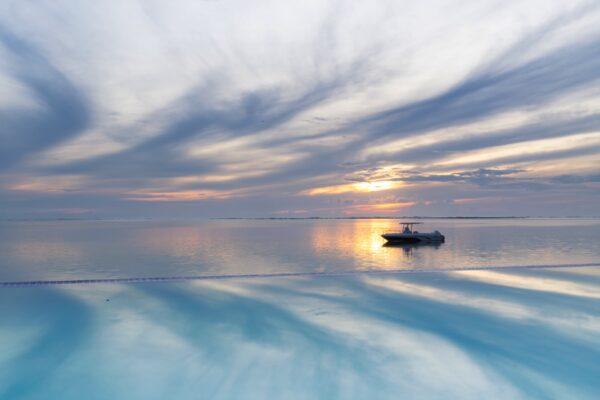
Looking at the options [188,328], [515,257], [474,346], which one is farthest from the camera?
[515,257]

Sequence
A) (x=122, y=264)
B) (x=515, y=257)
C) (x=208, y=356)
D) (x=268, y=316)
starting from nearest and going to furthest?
1. (x=208, y=356)
2. (x=268, y=316)
3. (x=122, y=264)
4. (x=515, y=257)

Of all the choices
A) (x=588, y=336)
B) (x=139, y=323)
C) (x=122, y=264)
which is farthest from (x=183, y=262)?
(x=588, y=336)

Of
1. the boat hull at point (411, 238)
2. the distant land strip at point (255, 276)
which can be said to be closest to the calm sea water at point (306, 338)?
the distant land strip at point (255, 276)

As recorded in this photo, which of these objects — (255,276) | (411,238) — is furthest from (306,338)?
(411,238)

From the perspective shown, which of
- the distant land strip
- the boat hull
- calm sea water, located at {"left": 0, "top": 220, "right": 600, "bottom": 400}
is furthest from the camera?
the boat hull

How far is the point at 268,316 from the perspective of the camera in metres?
22.5

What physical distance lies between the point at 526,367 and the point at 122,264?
39.1 meters

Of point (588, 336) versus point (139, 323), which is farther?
point (139, 323)

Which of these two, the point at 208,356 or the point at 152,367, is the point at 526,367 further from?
the point at 152,367

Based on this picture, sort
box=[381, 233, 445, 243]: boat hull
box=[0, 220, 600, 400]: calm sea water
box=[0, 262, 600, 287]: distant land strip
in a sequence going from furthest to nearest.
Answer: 1. box=[381, 233, 445, 243]: boat hull
2. box=[0, 262, 600, 287]: distant land strip
3. box=[0, 220, 600, 400]: calm sea water

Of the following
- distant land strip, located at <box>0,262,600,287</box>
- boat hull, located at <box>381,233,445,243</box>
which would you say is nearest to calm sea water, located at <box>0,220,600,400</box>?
distant land strip, located at <box>0,262,600,287</box>

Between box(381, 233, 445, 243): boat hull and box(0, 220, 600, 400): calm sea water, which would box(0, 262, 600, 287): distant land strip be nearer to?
box(0, 220, 600, 400): calm sea water

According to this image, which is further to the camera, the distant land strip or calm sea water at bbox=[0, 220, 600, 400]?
the distant land strip

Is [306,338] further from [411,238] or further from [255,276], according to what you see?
[411,238]
